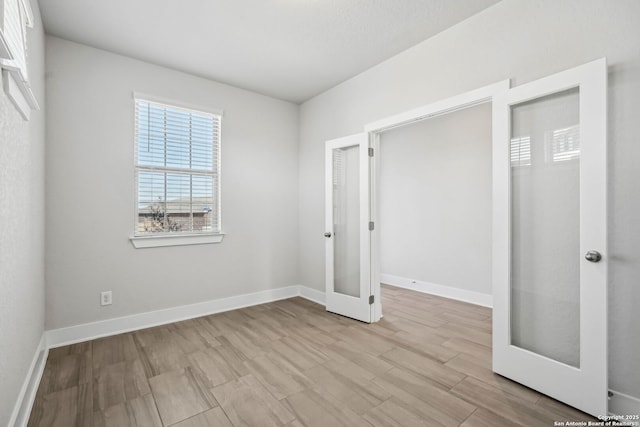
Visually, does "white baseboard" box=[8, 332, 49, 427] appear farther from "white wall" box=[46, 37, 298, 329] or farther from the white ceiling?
the white ceiling

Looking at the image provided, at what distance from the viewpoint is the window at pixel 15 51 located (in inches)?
48.6

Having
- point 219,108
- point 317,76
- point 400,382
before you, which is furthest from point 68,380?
point 317,76

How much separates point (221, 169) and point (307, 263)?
5.69 ft

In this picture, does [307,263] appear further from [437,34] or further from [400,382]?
[437,34]

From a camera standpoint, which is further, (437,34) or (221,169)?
(221,169)

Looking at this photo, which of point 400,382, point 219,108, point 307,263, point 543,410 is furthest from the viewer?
point 307,263

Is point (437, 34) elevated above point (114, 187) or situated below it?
above

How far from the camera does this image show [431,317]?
344 centimetres

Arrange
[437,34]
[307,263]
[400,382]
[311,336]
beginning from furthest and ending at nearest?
1. [307,263]
2. [311,336]
3. [437,34]
4. [400,382]

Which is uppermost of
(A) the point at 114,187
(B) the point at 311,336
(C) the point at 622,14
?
(C) the point at 622,14

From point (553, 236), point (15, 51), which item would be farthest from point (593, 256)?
point (15, 51)

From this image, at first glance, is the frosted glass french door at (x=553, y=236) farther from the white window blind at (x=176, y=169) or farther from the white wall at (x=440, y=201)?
the white window blind at (x=176, y=169)

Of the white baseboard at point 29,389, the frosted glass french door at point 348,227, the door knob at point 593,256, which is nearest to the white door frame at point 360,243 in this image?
the frosted glass french door at point 348,227

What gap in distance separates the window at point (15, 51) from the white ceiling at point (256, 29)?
741mm
